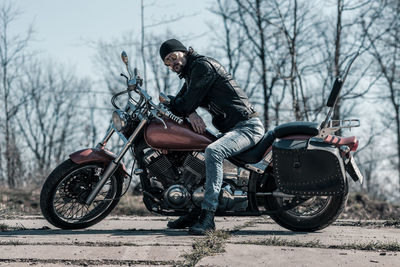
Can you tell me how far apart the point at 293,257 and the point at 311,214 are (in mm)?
1418

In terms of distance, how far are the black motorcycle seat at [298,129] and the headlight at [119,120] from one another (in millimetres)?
1345

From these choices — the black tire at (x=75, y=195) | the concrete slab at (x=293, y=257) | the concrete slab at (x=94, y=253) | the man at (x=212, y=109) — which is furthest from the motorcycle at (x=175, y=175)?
the concrete slab at (x=94, y=253)

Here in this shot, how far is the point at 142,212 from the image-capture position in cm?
737

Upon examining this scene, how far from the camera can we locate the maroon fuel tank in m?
4.73

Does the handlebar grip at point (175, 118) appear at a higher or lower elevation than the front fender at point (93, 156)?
higher

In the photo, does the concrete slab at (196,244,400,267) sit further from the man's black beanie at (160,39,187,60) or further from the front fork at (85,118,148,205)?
the man's black beanie at (160,39,187,60)

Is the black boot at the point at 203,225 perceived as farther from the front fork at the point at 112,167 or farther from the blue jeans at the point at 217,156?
the front fork at the point at 112,167

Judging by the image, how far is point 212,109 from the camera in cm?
491

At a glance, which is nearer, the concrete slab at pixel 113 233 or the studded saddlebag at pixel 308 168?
the concrete slab at pixel 113 233

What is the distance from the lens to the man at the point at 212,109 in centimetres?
457

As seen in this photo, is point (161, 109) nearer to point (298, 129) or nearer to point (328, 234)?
point (298, 129)

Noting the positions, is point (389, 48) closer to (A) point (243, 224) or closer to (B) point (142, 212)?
(B) point (142, 212)

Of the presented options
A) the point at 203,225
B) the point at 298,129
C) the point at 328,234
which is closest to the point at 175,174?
the point at 203,225

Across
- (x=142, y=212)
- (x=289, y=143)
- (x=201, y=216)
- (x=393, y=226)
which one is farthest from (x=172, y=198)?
(x=142, y=212)
